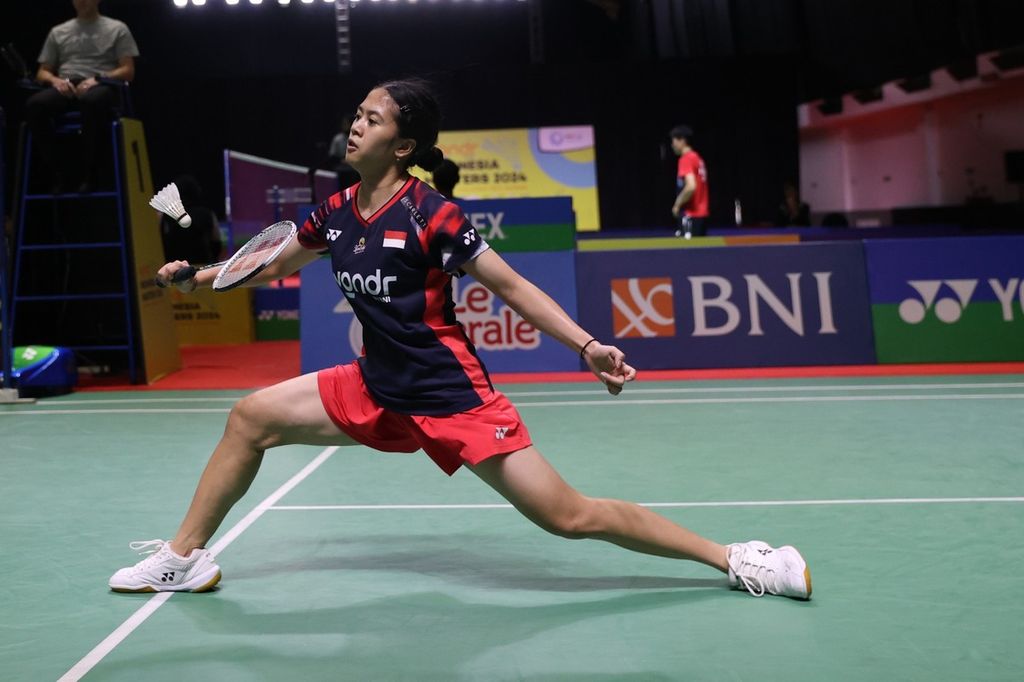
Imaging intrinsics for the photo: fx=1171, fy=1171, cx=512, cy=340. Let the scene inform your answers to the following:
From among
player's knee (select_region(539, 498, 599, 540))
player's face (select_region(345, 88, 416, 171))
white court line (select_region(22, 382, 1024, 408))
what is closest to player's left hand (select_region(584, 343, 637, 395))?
player's knee (select_region(539, 498, 599, 540))

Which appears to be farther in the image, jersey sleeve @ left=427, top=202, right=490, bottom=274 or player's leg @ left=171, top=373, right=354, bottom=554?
player's leg @ left=171, top=373, right=354, bottom=554

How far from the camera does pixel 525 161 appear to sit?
2127 cm

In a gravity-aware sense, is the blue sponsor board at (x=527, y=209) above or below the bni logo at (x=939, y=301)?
above

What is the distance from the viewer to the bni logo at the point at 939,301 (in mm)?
8391

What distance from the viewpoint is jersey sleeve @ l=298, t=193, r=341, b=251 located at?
133 inches

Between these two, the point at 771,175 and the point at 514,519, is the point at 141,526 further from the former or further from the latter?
the point at 771,175

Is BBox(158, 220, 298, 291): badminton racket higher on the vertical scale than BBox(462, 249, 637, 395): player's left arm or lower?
higher

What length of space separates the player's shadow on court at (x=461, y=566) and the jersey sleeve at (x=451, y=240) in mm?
1021

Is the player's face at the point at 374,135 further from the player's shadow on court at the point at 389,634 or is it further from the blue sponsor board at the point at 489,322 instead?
the blue sponsor board at the point at 489,322

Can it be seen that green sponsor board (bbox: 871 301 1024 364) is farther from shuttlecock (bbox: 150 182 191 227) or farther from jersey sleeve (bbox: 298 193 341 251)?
shuttlecock (bbox: 150 182 191 227)

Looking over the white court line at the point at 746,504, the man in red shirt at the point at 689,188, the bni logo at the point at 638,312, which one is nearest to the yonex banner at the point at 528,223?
the bni logo at the point at 638,312

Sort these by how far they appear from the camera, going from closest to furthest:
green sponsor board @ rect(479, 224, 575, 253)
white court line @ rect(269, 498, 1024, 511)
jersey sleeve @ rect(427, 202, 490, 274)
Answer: jersey sleeve @ rect(427, 202, 490, 274) → white court line @ rect(269, 498, 1024, 511) → green sponsor board @ rect(479, 224, 575, 253)

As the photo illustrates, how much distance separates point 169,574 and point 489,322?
17.6 feet

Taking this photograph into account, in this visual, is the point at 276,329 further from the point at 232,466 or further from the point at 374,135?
the point at 374,135
